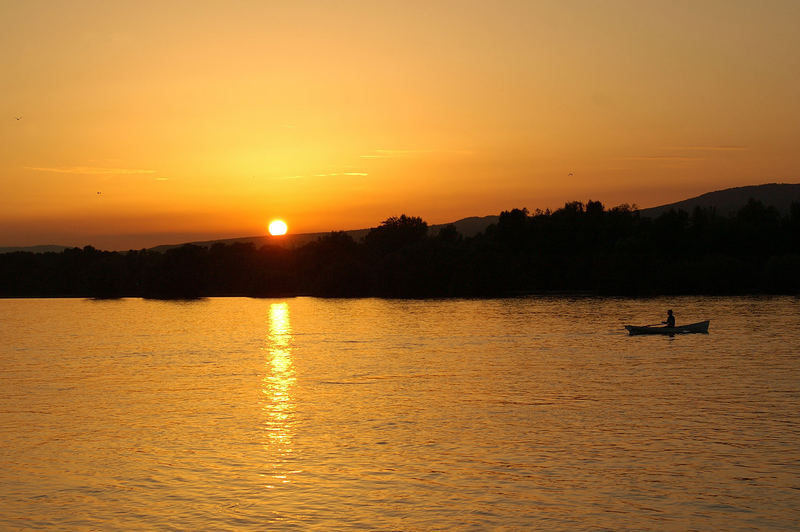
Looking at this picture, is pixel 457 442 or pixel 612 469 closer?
pixel 612 469

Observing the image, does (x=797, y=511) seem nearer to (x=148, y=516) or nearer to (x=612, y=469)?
(x=612, y=469)

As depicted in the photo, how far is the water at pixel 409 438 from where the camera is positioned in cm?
2183

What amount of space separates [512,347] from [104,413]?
132 feet

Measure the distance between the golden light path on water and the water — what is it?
16cm

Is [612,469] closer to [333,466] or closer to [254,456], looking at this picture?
[333,466]

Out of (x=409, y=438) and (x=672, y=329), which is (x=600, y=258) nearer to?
(x=672, y=329)

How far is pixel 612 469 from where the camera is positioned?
2592 cm

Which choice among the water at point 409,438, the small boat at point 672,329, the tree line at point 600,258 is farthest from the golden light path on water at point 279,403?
the tree line at point 600,258

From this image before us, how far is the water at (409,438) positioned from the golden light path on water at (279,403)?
156 millimetres

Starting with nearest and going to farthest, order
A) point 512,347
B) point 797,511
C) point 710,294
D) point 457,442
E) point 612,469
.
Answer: point 797,511, point 612,469, point 457,442, point 512,347, point 710,294

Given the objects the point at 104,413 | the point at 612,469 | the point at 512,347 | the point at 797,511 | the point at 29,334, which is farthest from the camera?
the point at 29,334

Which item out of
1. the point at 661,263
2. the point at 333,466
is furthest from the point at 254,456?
the point at 661,263

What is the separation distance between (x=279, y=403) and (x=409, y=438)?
1211 centimetres

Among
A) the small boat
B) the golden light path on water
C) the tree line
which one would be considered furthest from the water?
the tree line
